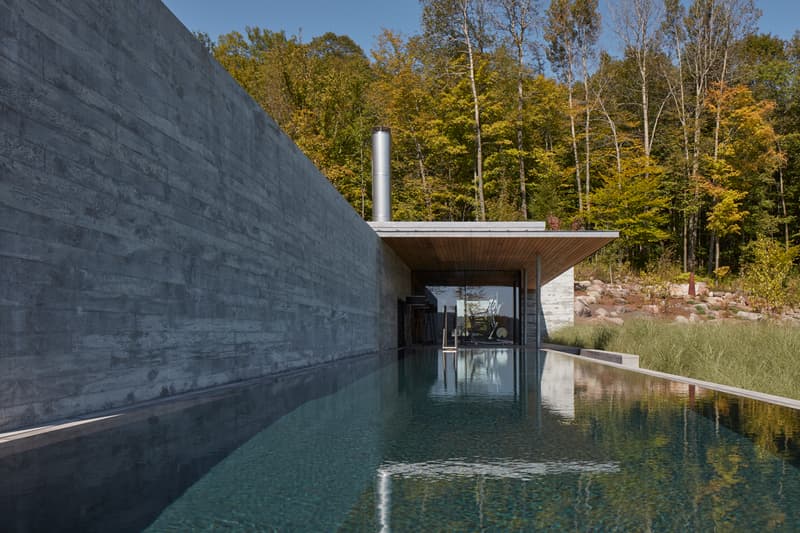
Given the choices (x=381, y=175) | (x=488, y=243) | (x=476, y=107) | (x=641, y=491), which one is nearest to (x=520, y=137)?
(x=476, y=107)

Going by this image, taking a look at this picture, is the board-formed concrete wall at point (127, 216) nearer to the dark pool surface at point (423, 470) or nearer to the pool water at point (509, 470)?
the dark pool surface at point (423, 470)

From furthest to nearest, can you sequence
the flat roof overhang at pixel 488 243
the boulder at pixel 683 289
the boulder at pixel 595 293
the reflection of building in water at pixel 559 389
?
1. the boulder at pixel 683 289
2. the boulder at pixel 595 293
3. the flat roof overhang at pixel 488 243
4. the reflection of building in water at pixel 559 389

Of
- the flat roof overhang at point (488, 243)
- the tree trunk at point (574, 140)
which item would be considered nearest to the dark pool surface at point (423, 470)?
the flat roof overhang at point (488, 243)

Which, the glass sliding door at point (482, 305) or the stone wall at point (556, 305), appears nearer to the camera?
the stone wall at point (556, 305)

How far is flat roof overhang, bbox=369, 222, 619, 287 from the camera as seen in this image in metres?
13.8

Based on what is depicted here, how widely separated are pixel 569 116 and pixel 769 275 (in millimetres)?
11082

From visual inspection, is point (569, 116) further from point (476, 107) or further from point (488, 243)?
point (488, 243)

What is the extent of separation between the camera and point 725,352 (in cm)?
838

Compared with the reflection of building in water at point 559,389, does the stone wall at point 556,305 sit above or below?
above

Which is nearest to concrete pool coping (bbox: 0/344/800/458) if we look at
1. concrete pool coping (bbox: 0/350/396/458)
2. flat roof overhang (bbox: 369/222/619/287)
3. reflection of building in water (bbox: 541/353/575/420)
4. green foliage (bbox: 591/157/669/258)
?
concrete pool coping (bbox: 0/350/396/458)

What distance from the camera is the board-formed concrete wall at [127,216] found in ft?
11.7

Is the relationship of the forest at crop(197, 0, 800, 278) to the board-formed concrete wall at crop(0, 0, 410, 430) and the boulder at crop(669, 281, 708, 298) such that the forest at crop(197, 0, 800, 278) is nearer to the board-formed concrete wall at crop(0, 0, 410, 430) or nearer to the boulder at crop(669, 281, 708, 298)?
the boulder at crop(669, 281, 708, 298)

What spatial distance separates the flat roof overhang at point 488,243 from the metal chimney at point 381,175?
3.48 ft

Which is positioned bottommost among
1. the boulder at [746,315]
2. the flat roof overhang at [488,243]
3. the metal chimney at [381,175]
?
the boulder at [746,315]
